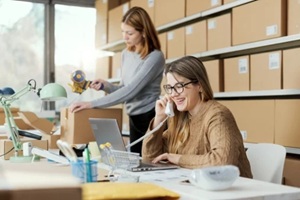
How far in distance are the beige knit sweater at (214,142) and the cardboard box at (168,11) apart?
1.66 m

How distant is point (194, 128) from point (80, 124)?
2.60ft

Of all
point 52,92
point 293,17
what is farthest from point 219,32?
point 52,92

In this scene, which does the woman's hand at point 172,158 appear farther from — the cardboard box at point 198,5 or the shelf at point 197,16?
the cardboard box at point 198,5

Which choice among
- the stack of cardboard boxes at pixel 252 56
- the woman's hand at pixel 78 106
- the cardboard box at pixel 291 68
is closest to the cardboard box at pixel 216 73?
the stack of cardboard boxes at pixel 252 56

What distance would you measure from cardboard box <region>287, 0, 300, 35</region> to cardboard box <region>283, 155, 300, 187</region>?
703mm

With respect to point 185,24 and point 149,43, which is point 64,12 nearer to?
point 185,24

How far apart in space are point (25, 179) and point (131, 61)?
201cm

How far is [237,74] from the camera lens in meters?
2.78

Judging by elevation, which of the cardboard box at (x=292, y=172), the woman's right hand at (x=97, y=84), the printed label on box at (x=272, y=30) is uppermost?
the printed label on box at (x=272, y=30)

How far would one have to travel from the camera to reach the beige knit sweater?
154 cm

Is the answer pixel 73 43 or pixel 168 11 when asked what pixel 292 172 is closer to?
pixel 168 11

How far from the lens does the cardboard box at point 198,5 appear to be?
2.98 m

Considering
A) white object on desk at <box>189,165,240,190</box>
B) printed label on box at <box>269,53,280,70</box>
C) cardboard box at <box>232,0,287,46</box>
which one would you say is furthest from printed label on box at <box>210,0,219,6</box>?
white object on desk at <box>189,165,240,190</box>

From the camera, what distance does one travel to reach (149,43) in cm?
239
